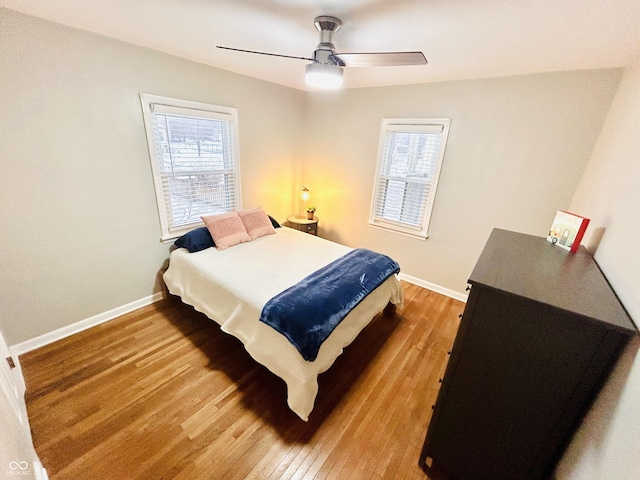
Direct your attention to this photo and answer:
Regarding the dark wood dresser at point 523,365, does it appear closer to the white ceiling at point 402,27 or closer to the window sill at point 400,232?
the white ceiling at point 402,27

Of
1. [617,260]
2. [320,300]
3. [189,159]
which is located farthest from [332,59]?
[617,260]

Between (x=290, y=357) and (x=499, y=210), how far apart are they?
8.24ft

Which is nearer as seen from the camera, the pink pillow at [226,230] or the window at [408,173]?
the pink pillow at [226,230]

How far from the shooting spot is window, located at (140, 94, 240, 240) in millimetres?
2381

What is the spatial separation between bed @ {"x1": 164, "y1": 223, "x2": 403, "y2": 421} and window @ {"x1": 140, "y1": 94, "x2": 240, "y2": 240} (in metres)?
0.50

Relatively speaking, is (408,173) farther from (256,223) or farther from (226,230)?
(226,230)

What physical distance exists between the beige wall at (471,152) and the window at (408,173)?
0.09m

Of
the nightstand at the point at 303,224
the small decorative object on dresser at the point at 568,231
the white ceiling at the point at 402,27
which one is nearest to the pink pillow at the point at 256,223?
the nightstand at the point at 303,224

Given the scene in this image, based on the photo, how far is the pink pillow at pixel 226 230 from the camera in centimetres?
265

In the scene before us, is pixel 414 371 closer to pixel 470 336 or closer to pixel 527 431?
pixel 527 431

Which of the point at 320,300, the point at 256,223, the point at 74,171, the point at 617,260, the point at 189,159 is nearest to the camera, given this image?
the point at 617,260

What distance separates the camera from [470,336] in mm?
1075

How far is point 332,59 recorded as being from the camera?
1729 mm

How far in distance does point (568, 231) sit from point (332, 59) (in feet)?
6.23
